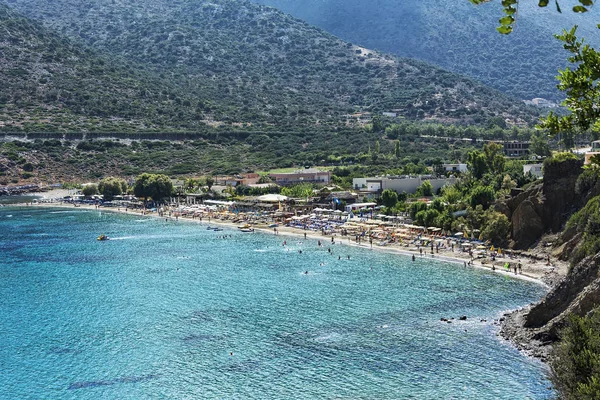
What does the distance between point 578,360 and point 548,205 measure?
3368cm

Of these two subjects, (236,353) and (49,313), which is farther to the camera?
(49,313)

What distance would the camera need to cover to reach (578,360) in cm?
2234

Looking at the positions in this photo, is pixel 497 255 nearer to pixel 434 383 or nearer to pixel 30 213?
pixel 434 383

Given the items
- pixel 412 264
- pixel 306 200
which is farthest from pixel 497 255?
pixel 306 200

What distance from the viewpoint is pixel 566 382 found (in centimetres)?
2258

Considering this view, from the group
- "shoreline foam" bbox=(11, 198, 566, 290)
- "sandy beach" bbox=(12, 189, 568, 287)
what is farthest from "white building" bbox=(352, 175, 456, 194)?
"shoreline foam" bbox=(11, 198, 566, 290)

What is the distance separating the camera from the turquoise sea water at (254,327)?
28.9 metres

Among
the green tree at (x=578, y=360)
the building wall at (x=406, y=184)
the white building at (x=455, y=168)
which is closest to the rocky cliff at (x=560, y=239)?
the green tree at (x=578, y=360)

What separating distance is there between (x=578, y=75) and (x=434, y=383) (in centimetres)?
2269

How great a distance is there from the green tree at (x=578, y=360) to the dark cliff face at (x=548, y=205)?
30.0 metres

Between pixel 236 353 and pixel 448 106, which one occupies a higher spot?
pixel 448 106

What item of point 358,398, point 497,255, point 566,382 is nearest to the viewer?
point 566,382

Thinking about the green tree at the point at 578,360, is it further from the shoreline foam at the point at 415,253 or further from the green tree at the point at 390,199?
the green tree at the point at 390,199

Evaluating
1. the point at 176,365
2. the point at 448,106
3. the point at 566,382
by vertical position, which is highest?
the point at 448,106
